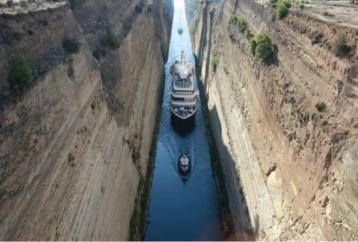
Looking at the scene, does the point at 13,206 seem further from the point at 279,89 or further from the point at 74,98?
the point at 279,89

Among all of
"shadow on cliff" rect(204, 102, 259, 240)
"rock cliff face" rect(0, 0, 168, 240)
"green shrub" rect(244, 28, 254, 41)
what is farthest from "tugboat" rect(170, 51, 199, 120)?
"rock cliff face" rect(0, 0, 168, 240)

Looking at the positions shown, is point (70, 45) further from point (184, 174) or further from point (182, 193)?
point (184, 174)

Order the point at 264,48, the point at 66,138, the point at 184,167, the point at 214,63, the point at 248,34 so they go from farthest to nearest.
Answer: the point at 214,63
the point at 248,34
the point at 184,167
the point at 264,48
the point at 66,138

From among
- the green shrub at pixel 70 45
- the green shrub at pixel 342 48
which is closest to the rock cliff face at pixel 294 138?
the green shrub at pixel 342 48

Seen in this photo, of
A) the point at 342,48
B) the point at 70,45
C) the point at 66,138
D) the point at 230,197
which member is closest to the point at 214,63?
the point at 230,197

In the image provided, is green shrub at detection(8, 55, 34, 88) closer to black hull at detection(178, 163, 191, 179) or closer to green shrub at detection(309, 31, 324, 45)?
green shrub at detection(309, 31, 324, 45)

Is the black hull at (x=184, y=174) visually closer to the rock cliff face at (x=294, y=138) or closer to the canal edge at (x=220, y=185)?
the canal edge at (x=220, y=185)

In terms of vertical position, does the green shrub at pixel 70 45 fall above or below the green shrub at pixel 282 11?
above
